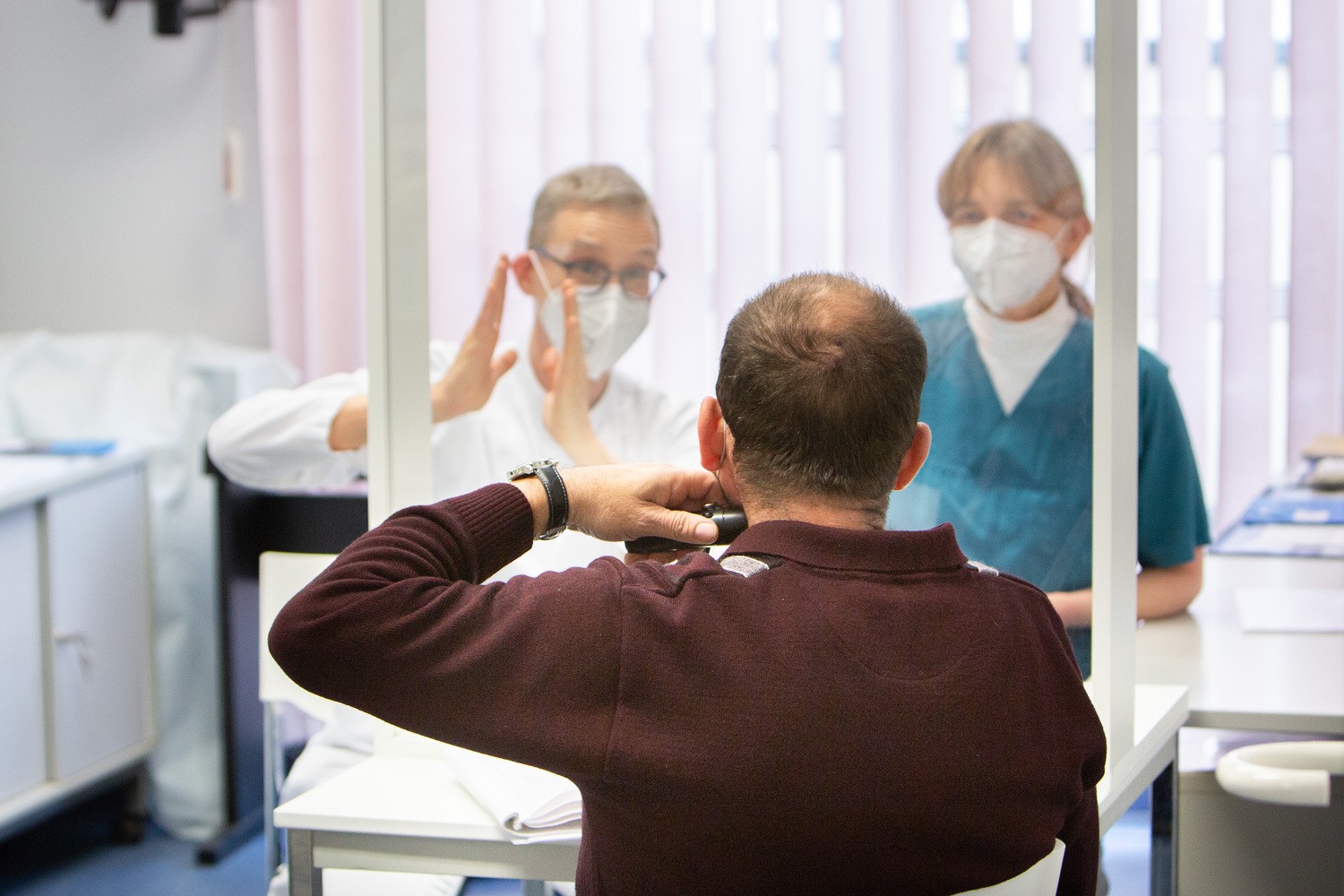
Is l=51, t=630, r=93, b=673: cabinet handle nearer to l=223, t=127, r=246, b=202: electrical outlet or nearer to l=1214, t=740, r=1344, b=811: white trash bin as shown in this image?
l=223, t=127, r=246, b=202: electrical outlet

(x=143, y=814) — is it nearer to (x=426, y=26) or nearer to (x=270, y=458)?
(x=270, y=458)

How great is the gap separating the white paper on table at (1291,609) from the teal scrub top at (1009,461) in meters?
0.51

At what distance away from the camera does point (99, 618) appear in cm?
250

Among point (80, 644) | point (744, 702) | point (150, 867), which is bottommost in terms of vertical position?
point (150, 867)

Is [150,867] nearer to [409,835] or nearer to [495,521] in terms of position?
[409,835]

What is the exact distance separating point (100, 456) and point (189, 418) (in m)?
0.20

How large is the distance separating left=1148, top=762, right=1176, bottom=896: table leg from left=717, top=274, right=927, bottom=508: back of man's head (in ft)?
2.39

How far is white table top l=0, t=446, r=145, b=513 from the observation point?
228 cm

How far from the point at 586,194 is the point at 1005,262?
1.67 ft

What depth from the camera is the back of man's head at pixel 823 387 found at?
85cm

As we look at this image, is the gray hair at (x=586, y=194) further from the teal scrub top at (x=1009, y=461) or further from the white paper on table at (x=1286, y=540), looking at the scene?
the white paper on table at (x=1286, y=540)

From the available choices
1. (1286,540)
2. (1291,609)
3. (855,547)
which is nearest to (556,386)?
(855,547)

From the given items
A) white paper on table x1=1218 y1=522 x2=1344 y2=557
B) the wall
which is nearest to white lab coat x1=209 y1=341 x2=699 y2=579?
white paper on table x1=1218 y1=522 x2=1344 y2=557

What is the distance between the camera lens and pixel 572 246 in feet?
4.72
